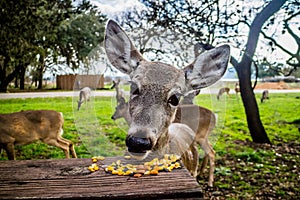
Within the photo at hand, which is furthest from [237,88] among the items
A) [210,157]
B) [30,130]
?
[30,130]

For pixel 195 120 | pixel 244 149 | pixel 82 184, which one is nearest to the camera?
pixel 82 184

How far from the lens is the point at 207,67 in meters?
0.77

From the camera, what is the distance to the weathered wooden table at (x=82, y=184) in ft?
1.51

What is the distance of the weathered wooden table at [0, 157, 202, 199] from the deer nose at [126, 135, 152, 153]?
69 mm

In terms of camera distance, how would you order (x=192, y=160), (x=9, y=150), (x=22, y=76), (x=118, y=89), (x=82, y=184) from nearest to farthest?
(x=82, y=184), (x=118, y=89), (x=192, y=160), (x=9, y=150), (x=22, y=76)

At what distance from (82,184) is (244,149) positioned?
204cm

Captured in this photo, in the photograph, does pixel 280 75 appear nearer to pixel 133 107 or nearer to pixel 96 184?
pixel 133 107

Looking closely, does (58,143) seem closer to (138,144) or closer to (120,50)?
(120,50)

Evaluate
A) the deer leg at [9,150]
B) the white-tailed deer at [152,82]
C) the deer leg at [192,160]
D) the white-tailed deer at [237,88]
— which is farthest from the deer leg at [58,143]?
the white-tailed deer at [237,88]

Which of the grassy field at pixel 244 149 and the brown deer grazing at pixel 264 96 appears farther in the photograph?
the brown deer grazing at pixel 264 96

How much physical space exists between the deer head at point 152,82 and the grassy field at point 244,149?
45cm

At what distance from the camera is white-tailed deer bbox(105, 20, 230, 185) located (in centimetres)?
63

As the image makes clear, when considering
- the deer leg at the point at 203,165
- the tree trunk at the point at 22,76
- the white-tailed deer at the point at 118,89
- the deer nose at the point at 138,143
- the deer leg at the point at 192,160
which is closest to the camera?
the deer nose at the point at 138,143

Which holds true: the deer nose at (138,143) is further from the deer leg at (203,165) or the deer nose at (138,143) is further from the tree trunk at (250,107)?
the tree trunk at (250,107)
